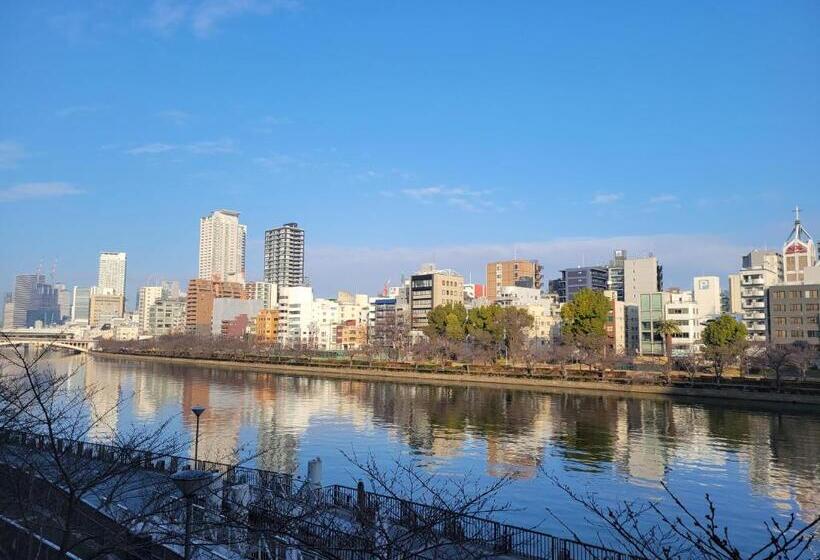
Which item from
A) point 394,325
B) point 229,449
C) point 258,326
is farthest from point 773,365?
point 258,326

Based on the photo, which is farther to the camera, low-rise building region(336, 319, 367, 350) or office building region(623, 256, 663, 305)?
low-rise building region(336, 319, 367, 350)

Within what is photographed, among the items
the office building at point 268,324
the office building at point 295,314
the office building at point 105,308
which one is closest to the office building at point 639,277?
the office building at point 295,314

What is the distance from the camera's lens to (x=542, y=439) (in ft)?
80.1

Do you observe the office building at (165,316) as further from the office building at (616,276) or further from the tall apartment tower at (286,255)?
the office building at (616,276)

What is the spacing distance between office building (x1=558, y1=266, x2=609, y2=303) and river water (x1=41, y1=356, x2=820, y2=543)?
7452 centimetres

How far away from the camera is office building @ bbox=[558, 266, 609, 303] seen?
11456cm

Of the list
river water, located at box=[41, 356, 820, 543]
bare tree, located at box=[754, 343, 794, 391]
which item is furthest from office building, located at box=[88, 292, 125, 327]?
bare tree, located at box=[754, 343, 794, 391]

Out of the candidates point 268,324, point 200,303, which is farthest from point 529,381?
point 200,303

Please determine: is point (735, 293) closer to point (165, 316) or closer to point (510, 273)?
point (510, 273)

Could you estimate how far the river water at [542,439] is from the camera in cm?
1652

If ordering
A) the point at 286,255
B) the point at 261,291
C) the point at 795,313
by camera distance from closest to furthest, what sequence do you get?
the point at 795,313 < the point at 261,291 < the point at 286,255

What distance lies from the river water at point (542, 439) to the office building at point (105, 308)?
154606mm

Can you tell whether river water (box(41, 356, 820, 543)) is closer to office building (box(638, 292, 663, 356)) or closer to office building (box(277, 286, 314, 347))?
office building (box(638, 292, 663, 356))

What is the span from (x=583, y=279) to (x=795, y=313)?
6350 cm
